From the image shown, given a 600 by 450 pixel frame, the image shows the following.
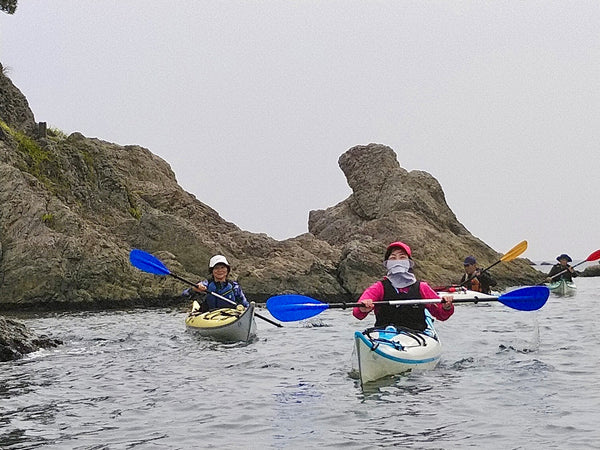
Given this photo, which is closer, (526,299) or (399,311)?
(399,311)

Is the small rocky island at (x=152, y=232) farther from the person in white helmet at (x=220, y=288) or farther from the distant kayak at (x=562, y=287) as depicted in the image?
the person in white helmet at (x=220, y=288)

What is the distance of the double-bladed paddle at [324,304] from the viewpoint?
30.7ft

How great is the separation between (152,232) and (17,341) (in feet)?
58.5

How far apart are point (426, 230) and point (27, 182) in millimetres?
17066

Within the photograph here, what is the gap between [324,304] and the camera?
9.65 metres

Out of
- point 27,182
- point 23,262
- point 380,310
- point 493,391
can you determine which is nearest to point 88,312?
point 23,262

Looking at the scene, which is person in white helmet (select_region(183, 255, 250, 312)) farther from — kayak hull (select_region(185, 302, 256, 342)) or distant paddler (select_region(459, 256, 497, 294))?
distant paddler (select_region(459, 256, 497, 294))

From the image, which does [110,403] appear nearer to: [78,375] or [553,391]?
[78,375]

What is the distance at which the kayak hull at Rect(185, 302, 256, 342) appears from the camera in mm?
13070

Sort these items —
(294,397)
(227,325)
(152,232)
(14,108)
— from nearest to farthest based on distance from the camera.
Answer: (294,397)
(227,325)
(152,232)
(14,108)

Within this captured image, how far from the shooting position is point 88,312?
878 inches

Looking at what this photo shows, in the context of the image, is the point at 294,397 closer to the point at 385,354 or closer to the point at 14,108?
the point at 385,354

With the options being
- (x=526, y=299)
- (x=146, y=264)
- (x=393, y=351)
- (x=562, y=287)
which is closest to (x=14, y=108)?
(x=146, y=264)

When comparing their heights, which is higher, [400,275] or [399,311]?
[400,275]
